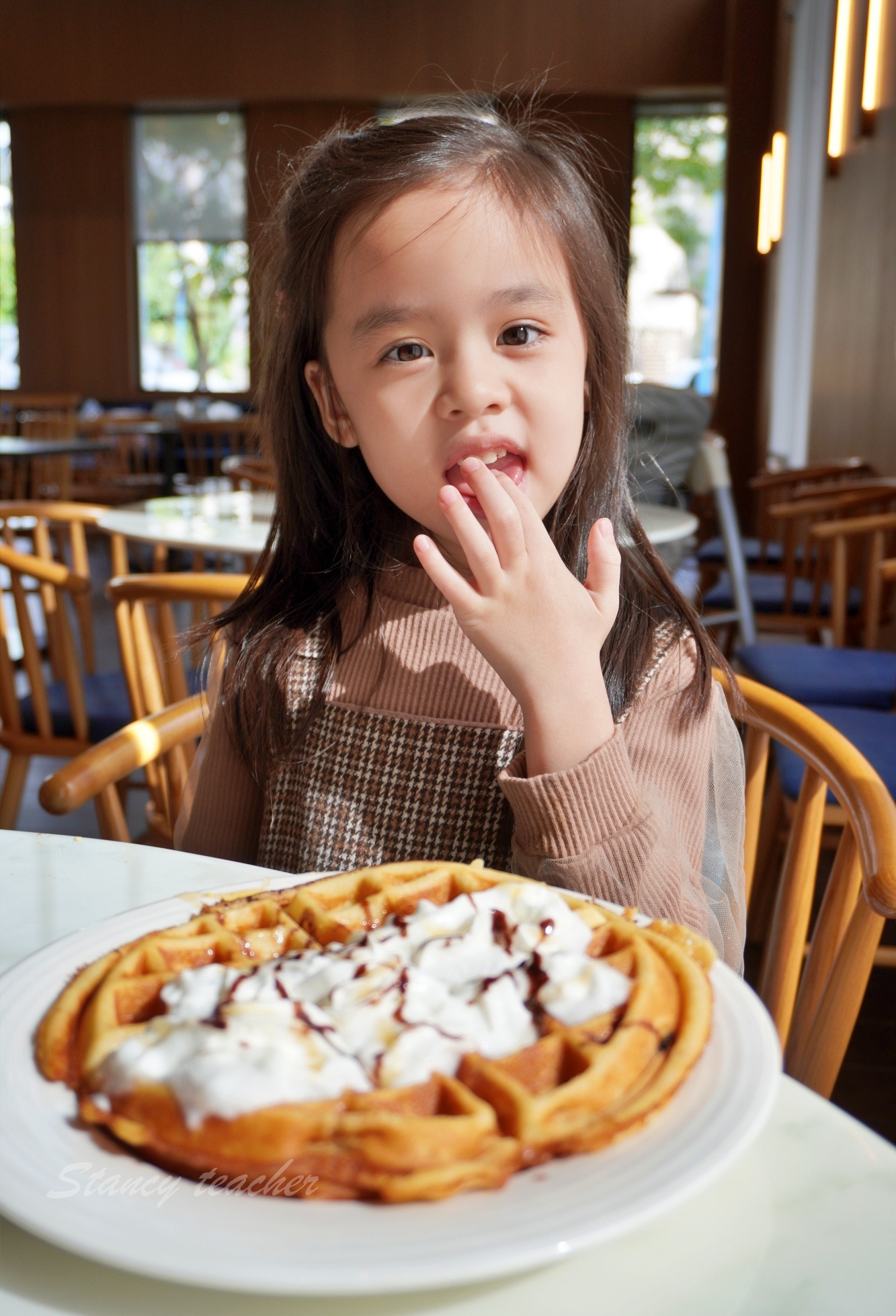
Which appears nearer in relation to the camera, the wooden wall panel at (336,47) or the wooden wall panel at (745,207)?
the wooden wall panel at (745,207)

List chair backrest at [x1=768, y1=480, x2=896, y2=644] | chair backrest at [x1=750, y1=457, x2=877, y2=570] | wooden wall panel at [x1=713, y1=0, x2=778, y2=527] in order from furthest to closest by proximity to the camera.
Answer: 1. wooden wall panel at [x1=713, y1=0, x2=778, y2=527]
2. chair backrest at [x1=750, y1=457, x2=877, y2=570]
3. chair backrest at [x1=768, y1=480, x2=896, y2=644]

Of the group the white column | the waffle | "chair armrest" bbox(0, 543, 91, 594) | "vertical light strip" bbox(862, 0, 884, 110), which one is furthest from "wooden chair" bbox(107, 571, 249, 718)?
the white column

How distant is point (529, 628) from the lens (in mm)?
792

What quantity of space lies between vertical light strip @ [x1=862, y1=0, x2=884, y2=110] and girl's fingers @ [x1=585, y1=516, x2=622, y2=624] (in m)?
4.36

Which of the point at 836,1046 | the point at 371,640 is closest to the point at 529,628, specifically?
the point at 371,640

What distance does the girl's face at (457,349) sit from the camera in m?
0.94

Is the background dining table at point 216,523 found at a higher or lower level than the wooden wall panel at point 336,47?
lower

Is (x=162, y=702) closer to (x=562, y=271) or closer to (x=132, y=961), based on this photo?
(x=562, y=271)

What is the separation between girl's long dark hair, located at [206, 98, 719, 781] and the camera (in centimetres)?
105

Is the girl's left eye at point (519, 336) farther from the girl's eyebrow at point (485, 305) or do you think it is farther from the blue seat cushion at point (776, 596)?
the blue seat cushion at point (776, 596)

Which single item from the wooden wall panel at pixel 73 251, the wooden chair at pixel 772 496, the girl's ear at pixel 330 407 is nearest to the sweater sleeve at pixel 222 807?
the girl's ear at pixel 330 407

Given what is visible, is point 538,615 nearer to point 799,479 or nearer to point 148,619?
point 148,619

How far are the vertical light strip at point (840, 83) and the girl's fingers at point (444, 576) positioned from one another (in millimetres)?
5347

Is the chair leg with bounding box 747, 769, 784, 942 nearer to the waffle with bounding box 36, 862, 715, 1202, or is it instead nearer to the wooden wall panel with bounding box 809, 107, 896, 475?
the waffle with bounding box 36, 862, 715, 1202
